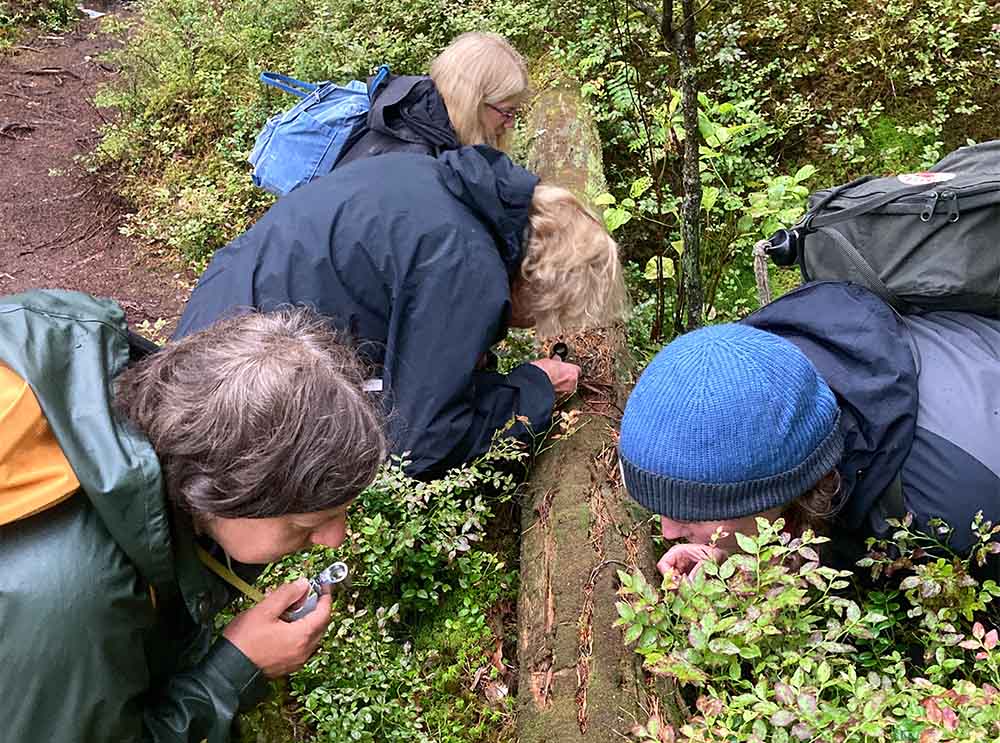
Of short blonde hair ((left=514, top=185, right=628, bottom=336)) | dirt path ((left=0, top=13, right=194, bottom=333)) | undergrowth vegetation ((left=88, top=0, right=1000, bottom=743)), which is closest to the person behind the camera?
undergrowth vegetation ((left=88, top=0, right=1000, bottom=743))

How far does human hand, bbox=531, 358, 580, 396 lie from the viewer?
3473 mm

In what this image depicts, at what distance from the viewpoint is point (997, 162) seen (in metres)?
2.52

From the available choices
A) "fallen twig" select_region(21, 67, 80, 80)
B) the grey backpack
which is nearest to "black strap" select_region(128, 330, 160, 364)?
the grey backpack

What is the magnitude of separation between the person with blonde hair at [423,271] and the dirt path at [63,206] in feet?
9.05

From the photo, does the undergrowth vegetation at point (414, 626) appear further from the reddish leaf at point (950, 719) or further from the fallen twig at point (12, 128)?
the fallen twig at point (12, 128)

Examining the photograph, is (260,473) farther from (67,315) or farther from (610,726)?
(610,726)

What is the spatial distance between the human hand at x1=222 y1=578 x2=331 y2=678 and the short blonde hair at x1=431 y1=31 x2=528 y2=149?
2509 mm

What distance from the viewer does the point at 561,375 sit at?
349 cm

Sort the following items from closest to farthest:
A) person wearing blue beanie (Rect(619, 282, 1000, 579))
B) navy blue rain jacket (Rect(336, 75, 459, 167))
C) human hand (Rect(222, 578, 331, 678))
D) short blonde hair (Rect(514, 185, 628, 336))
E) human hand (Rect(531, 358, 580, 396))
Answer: person wearing blue beanie (Rect(619, 282, 1000, 579)) → human hand (Rect(222, 578, 331, 678)) → short blonde hair (Rect(514, 185, 628, 336)) → human hand (Rect(531, 358, 580, 396)) → navy blue rain jacket (Rect(336, 75, 459, 167))

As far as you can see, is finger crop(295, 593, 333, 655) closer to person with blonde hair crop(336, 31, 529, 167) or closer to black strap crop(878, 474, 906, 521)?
black strap crop(878, 474, 906, 521)

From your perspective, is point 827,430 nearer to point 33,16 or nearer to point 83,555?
point 83,555

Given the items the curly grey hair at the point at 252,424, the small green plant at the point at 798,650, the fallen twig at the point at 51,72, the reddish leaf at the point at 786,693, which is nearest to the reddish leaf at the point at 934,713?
the small green plant at the point at 798,650

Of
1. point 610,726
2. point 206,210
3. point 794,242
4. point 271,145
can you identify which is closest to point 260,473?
point 610,726

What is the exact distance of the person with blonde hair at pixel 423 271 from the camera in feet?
9.52
